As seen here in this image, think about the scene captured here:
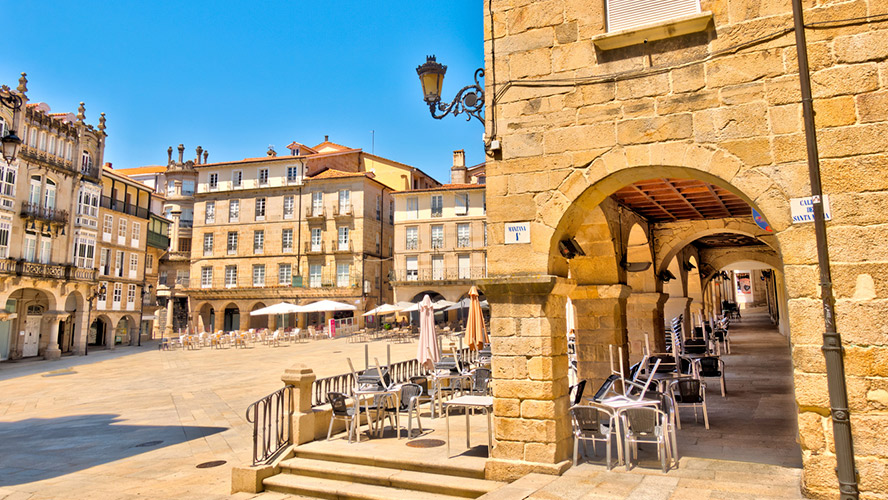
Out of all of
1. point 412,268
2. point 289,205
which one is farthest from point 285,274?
point 412,268

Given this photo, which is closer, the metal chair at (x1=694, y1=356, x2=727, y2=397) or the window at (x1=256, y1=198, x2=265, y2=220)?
the metal chair at (x1=694, y1=356, x2=727, y2=397)

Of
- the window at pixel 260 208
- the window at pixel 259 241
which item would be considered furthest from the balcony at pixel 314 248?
the window at pixel 260 208

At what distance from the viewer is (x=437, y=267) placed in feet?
124

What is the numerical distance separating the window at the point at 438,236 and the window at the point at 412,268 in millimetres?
1751

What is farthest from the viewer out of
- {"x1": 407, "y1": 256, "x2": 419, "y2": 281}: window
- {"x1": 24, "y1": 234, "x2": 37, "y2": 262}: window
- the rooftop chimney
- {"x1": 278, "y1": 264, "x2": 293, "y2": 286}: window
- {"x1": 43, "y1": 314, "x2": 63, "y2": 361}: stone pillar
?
the rooftop chimney

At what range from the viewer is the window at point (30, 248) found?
2684cm

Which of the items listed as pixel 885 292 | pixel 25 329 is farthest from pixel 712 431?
pixel 25 329

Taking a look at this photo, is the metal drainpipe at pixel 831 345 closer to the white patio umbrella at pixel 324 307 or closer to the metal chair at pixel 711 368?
the metal chair at pixel 711 368

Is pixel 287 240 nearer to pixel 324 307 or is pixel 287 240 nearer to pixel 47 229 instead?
pixel 324 307

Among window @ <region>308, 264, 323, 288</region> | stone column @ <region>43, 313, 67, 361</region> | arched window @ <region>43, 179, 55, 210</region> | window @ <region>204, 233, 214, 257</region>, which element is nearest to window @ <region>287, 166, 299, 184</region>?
window @ <region>308, 264, 323, 288</region>

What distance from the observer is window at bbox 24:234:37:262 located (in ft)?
88.1

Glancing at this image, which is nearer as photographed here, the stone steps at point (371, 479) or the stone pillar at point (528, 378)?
the stone pillar at point (528, 378)

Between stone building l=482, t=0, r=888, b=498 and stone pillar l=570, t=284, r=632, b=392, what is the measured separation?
8.73ft

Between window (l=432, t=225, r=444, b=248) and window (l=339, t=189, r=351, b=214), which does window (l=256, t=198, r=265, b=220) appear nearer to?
window (l=339, t=189, r=351, b=214)
